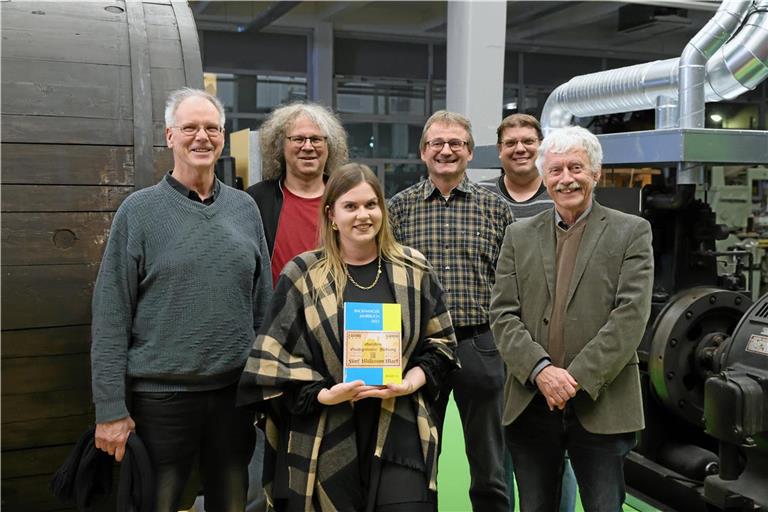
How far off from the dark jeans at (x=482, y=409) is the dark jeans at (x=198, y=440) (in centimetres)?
75

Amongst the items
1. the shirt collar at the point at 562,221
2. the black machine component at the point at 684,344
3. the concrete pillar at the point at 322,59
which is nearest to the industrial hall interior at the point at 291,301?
the shirt collar at the point at 562,221

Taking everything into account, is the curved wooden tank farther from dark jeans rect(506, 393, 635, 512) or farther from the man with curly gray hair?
dark jeans rect(506, 393, 635, 512)

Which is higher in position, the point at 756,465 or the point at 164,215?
the point at 164,215

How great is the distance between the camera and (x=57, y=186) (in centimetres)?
212

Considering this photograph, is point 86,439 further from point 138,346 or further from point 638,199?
point 638,199

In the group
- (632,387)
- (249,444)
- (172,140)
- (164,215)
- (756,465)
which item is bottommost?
(756,465)

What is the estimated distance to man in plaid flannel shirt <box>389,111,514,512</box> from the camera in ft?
8.39

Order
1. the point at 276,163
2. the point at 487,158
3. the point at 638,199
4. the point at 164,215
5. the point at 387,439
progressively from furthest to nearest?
the point at 487,158 < the point at 638,199 < the point at 276,163 < the point at 164,215 < the point at 387,439

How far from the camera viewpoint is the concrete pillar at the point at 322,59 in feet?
37.5

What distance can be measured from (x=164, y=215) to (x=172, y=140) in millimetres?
200

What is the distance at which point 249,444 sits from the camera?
2.12 meters

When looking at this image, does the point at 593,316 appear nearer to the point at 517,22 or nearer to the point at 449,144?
the point at 449,144

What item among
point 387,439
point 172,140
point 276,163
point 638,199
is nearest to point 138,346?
point 172,140

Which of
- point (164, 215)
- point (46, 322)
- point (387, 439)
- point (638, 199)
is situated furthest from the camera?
point (638, 199)
